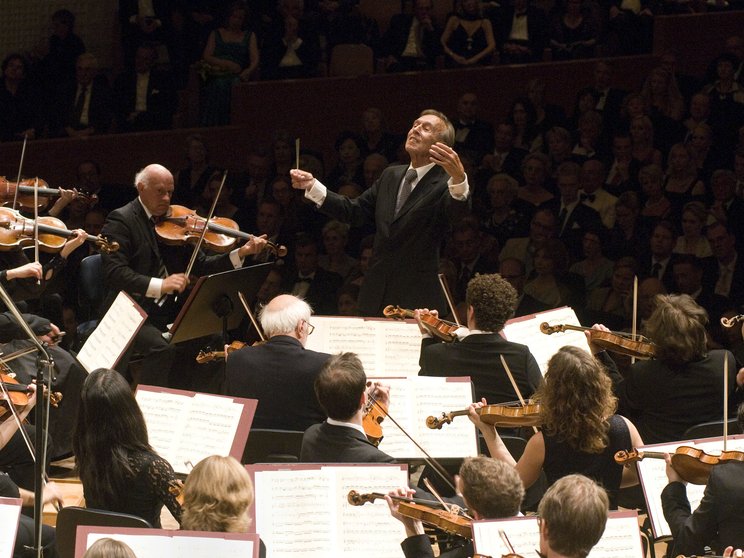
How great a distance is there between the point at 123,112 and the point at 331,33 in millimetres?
1882

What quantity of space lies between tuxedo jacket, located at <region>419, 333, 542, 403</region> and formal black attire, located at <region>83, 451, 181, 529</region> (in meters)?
1.46

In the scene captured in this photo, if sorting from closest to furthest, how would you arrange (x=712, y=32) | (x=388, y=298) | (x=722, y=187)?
1. (x=388, y=298)
2. (x=722, y=187)
3. (x=712, y=32)

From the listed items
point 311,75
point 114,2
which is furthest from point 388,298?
point 114,2

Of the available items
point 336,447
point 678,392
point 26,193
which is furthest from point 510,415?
point 26,193

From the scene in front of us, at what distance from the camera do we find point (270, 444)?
4254 mm

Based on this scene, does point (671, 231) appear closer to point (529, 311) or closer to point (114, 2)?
point (529, 311)

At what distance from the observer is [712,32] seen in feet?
30.8

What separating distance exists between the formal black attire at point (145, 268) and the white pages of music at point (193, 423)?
1.39 meters

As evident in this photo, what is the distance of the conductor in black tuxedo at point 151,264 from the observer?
573 centimetres

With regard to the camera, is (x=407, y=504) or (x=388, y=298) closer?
(x=407, y=504)

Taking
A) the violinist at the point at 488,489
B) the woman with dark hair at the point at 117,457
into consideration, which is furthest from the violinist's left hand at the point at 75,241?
the violinist at the point at 488,489

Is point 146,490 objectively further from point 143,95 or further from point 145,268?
point 143,95

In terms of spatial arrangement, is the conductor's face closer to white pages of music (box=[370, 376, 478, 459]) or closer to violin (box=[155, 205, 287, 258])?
violin (box=[155, 205, 287, 258])

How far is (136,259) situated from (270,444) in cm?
195
